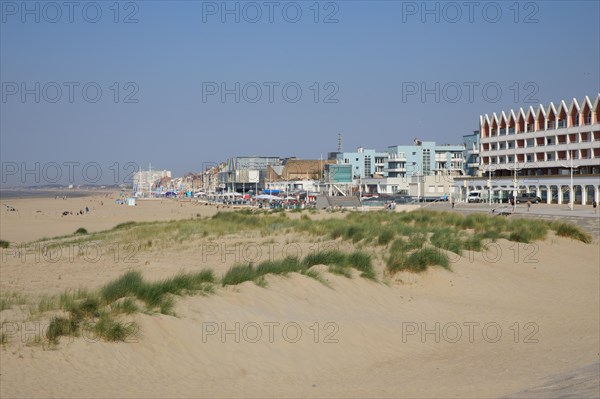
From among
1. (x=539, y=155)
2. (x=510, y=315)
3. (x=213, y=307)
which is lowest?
(x=510, y=315)

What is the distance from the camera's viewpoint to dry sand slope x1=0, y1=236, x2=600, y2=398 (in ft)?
25.7

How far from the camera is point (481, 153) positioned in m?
82.3

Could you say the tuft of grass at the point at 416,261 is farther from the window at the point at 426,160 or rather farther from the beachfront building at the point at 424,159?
the window at the point at 426,160

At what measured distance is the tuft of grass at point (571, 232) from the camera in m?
26.4

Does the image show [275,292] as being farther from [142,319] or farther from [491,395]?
[491,395]

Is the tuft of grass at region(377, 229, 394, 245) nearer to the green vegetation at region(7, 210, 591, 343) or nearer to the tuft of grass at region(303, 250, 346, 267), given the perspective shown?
the green vegetation at region(7, 210, 591, 343)

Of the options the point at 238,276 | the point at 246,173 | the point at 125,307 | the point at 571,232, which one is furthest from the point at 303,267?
the point at 246,173

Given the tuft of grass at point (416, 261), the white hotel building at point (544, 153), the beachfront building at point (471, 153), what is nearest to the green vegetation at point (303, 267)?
the tuft of grass at point (416, 261)

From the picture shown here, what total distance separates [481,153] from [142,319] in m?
77.8

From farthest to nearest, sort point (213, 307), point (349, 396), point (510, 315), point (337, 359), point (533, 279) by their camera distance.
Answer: point (533, 279), point (510, 315), point (213, 307), point (337, 359), point (349, 396)

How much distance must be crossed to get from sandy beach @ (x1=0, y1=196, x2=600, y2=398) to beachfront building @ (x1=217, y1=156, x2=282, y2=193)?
12067 centimetres

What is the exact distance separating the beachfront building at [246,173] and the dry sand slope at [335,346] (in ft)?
401

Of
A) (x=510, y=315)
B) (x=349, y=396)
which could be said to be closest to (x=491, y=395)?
(x=349, y=396)

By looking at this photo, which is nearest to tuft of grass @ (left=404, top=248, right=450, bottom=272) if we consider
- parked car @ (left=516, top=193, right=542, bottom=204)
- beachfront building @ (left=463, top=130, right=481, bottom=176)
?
parked car @ (left=516, top=193, right=542, bottom=204)
